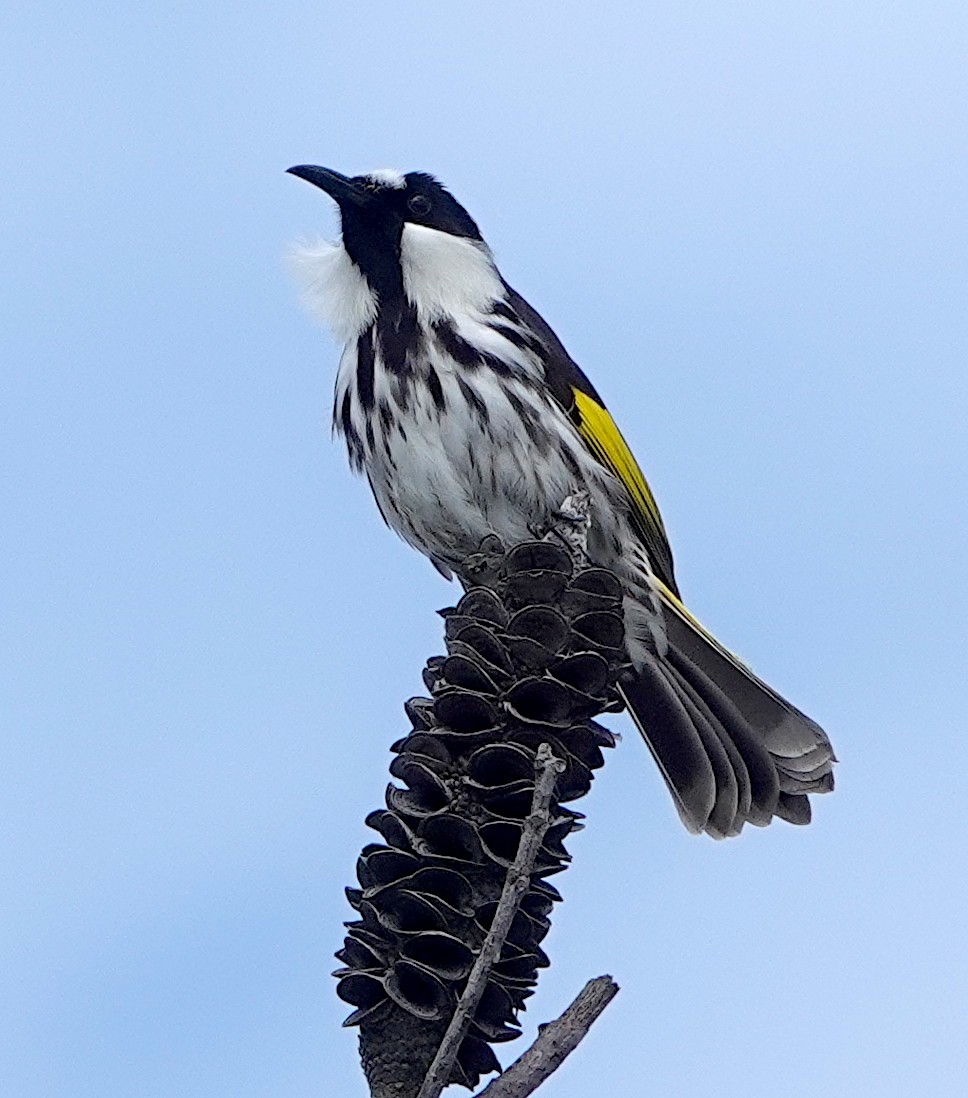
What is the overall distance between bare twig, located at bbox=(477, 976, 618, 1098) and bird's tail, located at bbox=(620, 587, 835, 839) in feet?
8.23

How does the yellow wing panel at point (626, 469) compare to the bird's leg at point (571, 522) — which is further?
the yellow wing panel at point (626, 469)

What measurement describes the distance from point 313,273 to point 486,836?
9.87ft

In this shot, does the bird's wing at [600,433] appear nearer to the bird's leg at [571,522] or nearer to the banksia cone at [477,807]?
the bird's leg at [571,522]

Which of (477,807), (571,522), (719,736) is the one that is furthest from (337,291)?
(477,807)

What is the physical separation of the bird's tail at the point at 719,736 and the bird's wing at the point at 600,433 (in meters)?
0.17

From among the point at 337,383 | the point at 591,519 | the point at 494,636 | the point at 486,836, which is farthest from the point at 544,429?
the point at 486,836

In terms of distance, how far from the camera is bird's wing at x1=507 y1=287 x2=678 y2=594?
5266 mm

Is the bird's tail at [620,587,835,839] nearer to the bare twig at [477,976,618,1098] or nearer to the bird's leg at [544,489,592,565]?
the bird's leg at [544,489,592,565]

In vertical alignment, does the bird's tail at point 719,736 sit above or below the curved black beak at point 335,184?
below

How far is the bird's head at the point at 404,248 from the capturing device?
5.24 metres

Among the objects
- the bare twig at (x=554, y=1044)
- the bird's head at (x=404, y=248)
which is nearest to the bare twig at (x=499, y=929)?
the bare twig at (x=554, y=1044)

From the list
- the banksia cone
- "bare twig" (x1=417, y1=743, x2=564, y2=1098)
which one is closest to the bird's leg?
the banksia cone

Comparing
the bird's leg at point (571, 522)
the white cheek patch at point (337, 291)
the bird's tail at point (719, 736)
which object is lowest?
the bird's tail at point (719, 736)

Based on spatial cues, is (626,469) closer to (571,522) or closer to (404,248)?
(571,522)
